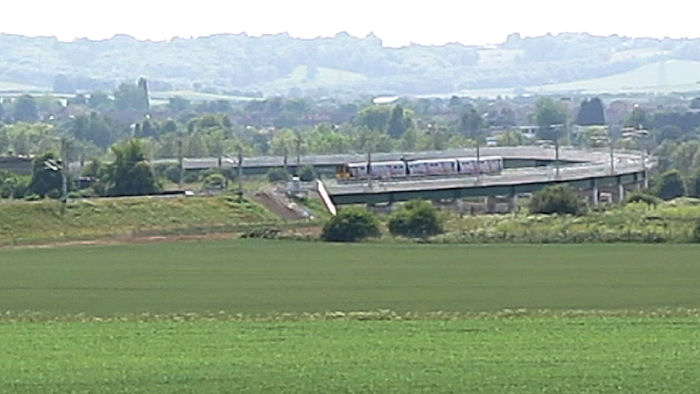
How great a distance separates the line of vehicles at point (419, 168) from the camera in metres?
102

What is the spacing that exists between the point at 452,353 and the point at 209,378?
4.65m

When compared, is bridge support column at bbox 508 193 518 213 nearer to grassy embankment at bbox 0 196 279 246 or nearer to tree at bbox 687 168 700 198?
tree at bbox 687 168 700 198

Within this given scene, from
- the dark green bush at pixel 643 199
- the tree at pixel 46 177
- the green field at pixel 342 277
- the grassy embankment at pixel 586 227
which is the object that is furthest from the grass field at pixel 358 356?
the tree at pixel 46 177

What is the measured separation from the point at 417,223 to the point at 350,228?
340 cm

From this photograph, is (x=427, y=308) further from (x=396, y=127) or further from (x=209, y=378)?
(x=396, y=127)

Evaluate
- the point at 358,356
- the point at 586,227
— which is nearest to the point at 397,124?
the point at 586,227

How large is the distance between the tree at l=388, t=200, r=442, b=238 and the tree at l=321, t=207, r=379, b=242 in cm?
182

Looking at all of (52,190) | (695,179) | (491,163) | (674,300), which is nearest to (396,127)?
(491,163)

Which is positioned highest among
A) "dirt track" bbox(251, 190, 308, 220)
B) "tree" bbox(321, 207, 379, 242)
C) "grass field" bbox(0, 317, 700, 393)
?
"grass field" bbox(0, 317, 700, 393)

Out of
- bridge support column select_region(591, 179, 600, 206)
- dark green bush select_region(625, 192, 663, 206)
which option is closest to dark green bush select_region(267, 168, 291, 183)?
bridge support column select_region(591, 179, 600, 206)

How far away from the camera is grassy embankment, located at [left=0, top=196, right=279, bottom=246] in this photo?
66.2 meters

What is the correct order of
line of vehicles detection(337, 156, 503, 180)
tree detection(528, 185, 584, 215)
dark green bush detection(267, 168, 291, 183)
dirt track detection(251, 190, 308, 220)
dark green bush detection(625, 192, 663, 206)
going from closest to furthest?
tree detection(528, 185, 584, 215)
dirt track detection(251, 190, 308, 220)
dark green bush detection(625, 192, 663, 206)
line of vehicles detection(337, 156, 503, 180)
dark green bush detection(267, 168, 291, 183)

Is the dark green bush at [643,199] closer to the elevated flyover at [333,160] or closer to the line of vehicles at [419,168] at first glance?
the line of vehicles at [419,168]

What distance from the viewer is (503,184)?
9506 centimetres
